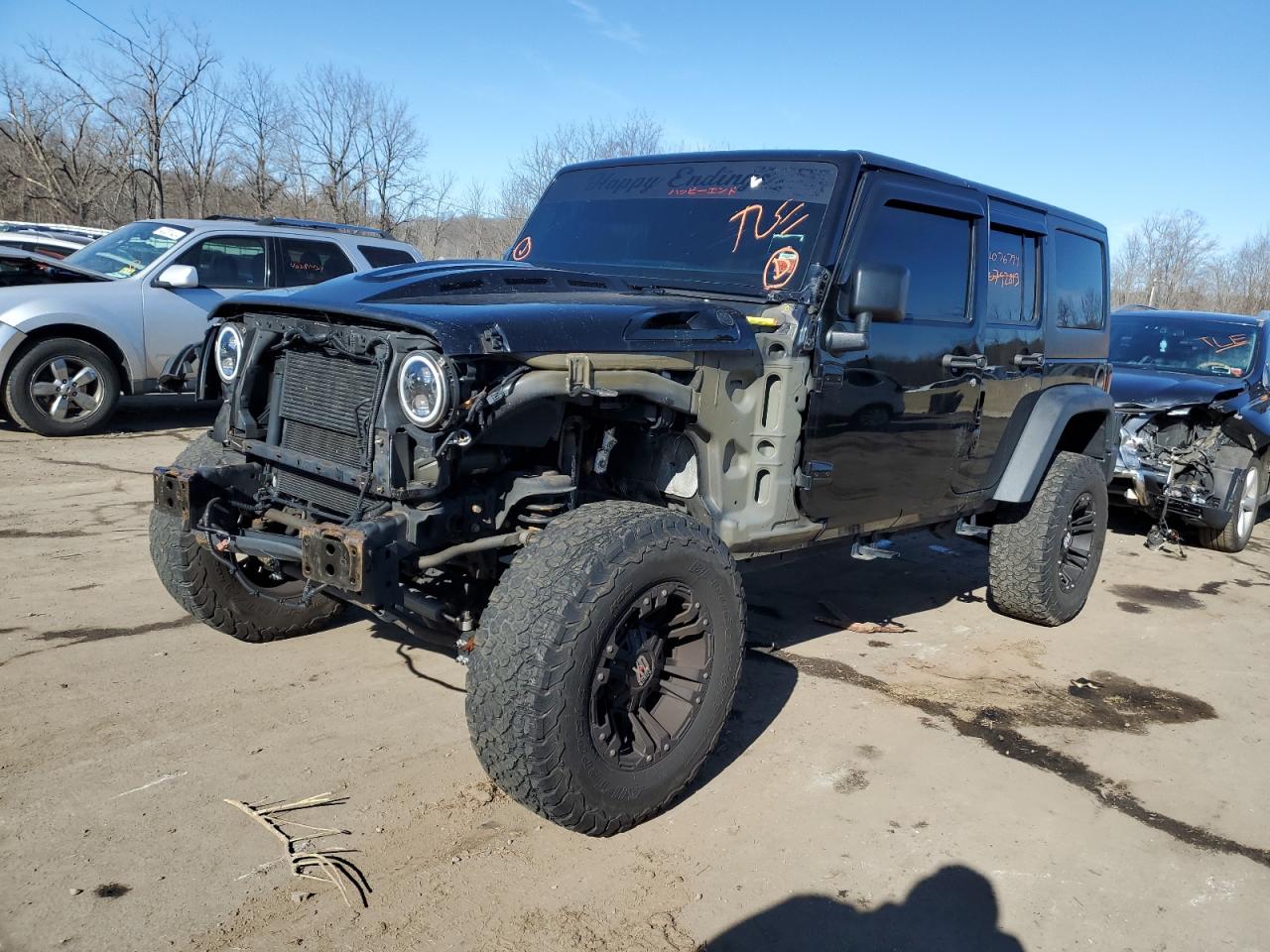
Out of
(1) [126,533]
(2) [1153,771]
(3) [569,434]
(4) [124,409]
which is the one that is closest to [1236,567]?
(2) [1153,771]

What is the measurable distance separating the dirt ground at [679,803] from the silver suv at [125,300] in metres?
3.80

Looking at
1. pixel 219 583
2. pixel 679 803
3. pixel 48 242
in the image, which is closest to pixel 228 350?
pixel 219 583

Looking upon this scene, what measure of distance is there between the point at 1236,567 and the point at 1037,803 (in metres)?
5.19

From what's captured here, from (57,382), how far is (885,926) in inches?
336

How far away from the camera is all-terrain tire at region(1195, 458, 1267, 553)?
7.66 metres

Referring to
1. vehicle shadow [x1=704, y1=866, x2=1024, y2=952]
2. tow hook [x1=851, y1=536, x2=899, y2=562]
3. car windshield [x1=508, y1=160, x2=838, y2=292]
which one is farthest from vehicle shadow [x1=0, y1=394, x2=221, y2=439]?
vehicle shadow [x1=704, y1=866, x2=1024, y2=952]

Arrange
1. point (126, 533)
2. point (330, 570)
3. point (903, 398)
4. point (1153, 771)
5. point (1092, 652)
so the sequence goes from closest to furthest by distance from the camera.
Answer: point (330, 570)
point (1153, 771)
point (903, 398)
point (1092, 652)
point (126, 533)

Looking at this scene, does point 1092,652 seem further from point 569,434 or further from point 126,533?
point 126,533

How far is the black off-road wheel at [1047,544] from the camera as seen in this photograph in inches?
206

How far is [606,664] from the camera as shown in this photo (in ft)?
9.69

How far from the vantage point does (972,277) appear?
15.0ft

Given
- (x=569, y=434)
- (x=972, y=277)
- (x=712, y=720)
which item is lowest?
(x=712, y=720)

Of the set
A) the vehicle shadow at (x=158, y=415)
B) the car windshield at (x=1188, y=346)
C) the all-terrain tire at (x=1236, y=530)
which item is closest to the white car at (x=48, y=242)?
the vehicle shadow at (x=158, y=415)

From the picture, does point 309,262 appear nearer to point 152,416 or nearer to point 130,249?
point 130,249
